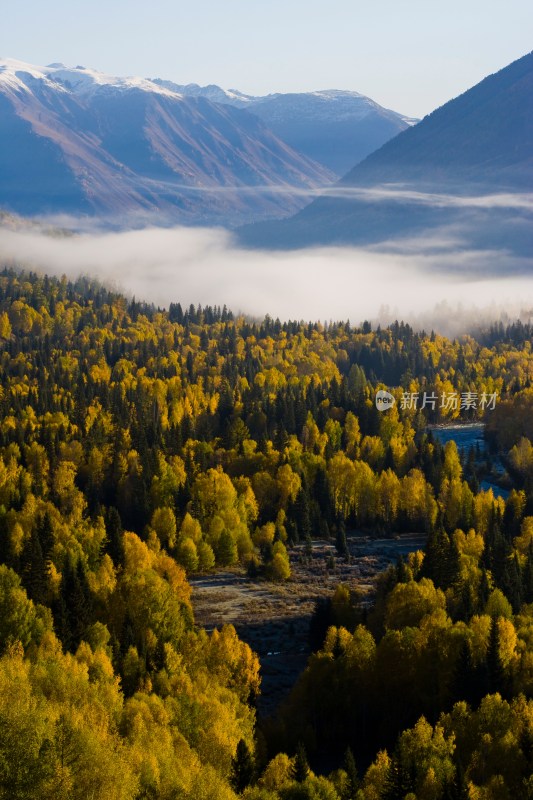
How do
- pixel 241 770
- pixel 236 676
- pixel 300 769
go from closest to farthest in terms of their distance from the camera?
pixel 300 769 → pixel 241 770 → pixel 236 676

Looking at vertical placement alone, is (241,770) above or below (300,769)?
below

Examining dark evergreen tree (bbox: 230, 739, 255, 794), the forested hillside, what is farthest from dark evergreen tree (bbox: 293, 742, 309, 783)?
dark evergreen tree (bbox: 230, 739, 255, 794)

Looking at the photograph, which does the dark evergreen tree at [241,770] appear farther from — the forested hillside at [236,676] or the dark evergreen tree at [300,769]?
the dark evergreen tree at [300,769]

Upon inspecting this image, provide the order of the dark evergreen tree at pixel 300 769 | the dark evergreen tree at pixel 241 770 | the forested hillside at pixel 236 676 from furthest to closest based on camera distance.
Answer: the dark evergreen tree at pixel 241 770 < the dark evergreen tree at pixel 300 769 < the forested hillside at pixel 236 676

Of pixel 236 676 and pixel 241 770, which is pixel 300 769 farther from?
pixel 236 676

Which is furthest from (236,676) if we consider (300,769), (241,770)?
(300,769)

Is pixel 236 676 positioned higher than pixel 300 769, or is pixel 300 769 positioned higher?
pixel 300 769

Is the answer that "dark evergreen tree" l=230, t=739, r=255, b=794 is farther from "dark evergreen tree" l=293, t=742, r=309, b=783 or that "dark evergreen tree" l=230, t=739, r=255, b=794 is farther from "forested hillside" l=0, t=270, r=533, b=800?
"dark evergreen tree" l=293, t=742, r=309, b=783

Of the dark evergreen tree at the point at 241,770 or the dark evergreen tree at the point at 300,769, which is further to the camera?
the dark evergreen tree at the point at 241,770

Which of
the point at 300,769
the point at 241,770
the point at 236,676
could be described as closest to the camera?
the point at 300,769

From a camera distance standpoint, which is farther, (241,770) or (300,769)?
(241,770)

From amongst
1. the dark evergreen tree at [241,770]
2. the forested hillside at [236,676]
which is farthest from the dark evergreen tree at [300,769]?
the dark evergreen tree at [241,770]
